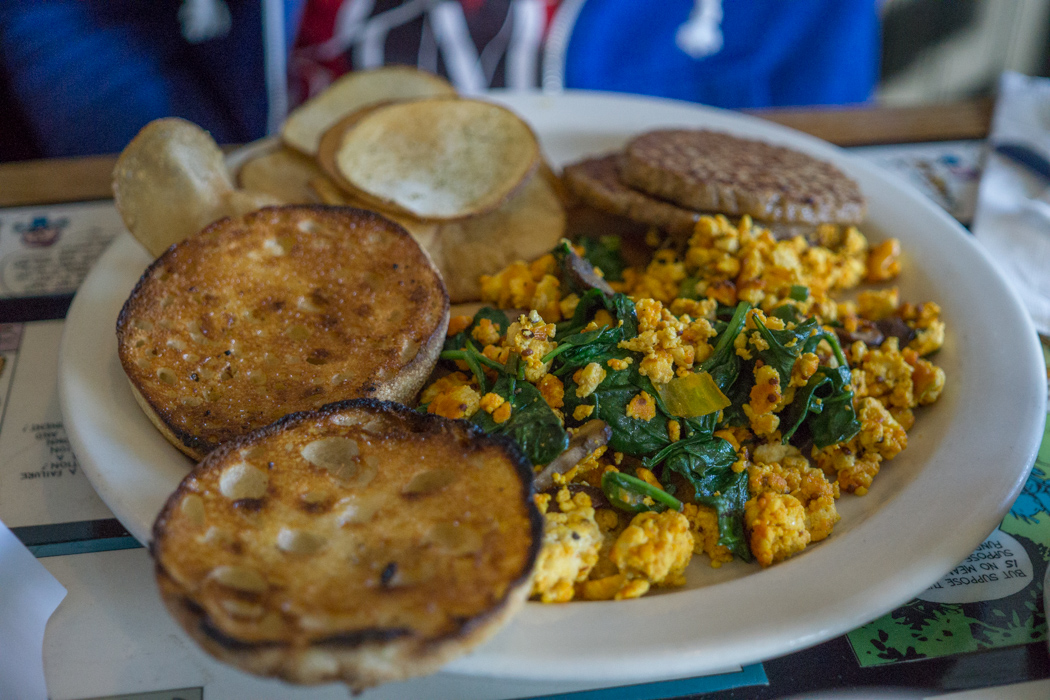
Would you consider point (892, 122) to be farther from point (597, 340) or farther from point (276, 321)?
point (276, 321)

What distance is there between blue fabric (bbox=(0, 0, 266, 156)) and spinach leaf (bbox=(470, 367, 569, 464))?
322 centimetres

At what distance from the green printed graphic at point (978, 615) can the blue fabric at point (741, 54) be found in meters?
3.73

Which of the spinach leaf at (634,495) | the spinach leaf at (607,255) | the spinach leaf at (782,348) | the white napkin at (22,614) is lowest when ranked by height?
the white napkin at (22,614)

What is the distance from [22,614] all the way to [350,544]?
791mm

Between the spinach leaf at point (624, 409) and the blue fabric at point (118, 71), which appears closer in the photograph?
the spinach leaf at point (624, 409)

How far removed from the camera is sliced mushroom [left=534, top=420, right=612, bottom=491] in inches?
66.3

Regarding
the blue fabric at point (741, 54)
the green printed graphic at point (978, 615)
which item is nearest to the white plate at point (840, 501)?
the green printed graphic at point (978, 615)

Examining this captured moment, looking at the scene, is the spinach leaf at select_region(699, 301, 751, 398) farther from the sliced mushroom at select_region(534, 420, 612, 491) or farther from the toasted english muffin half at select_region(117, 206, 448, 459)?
the toasted english muffin half at select_region(117, 206, 448, 459)

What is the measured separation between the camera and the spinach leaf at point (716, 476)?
1677 mm

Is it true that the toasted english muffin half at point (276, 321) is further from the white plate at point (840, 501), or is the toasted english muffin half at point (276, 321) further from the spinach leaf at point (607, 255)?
the spinach leaf at point (607, 255)

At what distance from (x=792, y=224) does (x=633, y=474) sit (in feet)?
3.59

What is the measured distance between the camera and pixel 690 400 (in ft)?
6.00

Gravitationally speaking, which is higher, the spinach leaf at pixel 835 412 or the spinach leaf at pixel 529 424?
the spinach leaf at pixel 529 424

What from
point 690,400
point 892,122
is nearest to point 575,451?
point 690,400
